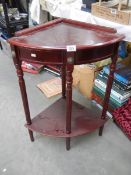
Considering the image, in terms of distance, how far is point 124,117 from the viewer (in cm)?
146

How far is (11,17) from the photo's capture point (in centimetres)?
251

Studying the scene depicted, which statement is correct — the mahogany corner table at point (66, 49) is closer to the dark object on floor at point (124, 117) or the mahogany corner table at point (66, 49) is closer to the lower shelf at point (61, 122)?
the lower shelf at point (61, 122)

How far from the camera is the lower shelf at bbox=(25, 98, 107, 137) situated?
128 cm

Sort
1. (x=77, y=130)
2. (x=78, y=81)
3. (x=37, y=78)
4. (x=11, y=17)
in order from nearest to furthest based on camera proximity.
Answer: (x=77, y=130) → (x=78, y=81) → (x=37, y=78) → (x=11, y=17)

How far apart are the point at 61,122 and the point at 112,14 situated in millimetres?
775

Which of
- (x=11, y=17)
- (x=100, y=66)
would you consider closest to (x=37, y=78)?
(x=100, y=66)

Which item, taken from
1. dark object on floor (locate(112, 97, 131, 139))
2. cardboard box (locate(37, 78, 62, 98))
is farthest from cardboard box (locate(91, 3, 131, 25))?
cardboard box (locate(37, 78, 62, 98))

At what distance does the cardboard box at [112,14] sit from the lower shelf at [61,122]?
667mm

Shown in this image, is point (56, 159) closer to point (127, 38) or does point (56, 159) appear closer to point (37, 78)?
point (127, 38)

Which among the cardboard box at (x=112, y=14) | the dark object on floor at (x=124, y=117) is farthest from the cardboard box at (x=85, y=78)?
the cardboard box at (x=112, y=14)

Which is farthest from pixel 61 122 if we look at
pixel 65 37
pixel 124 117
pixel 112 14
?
pixel 112 14

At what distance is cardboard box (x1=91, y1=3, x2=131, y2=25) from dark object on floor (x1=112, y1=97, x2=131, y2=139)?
0.60 m

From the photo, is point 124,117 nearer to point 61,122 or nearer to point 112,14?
point 61,122

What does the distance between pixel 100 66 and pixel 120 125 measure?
0.51 metres
